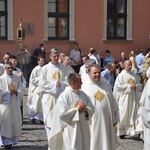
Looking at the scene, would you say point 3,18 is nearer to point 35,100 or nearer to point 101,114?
point 35,100

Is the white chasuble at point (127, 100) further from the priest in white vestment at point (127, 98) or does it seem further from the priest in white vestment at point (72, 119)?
the priest in white vestment at point (72, 119)

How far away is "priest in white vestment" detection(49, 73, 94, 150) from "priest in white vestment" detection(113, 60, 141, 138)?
12.3ft

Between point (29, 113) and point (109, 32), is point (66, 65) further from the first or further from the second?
point (109, 32)

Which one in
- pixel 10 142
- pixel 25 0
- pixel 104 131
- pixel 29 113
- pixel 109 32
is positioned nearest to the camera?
pixel 104 131

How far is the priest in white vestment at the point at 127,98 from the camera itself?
11.6 meters

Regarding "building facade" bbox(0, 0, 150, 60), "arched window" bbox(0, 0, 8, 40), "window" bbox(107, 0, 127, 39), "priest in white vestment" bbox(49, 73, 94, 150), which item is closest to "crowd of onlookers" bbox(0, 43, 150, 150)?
"priest in white vestment" bbox(49, 73, 94, 150)

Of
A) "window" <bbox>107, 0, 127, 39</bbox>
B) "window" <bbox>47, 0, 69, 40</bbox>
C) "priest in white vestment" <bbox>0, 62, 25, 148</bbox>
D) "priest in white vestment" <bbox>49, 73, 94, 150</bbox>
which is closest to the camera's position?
"priest in white vestment" <bbox>49, 73, 94, 150</bbox>

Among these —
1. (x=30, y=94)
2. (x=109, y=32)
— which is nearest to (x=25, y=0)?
(x=109, y=32)

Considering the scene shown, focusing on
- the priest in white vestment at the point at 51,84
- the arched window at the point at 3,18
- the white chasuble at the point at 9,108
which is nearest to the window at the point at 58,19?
the arched window at the point at 3,18

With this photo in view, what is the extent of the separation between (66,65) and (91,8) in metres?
12.4

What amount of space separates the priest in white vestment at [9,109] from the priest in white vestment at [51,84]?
79cm

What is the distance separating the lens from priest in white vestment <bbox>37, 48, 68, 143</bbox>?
35.8ft

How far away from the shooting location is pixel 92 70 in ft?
27.0

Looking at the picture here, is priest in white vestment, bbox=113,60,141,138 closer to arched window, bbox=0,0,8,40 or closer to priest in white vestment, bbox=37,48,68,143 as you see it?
priest in white vestment, bbox=37,48,68,143
